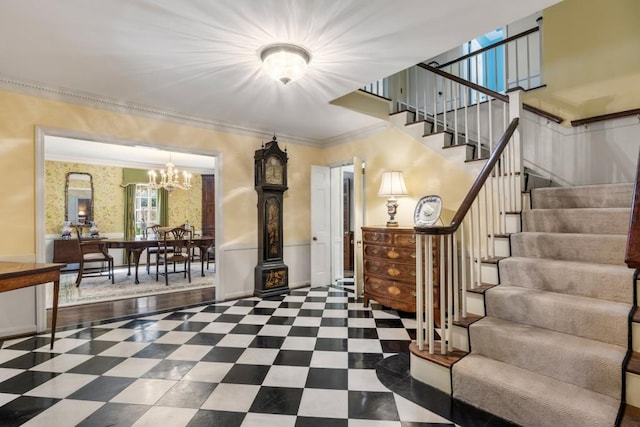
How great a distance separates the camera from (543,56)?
11.8ft

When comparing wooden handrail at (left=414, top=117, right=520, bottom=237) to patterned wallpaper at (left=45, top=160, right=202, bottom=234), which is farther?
patterned wallpaper at (left=45, top=160, right=202, bottom=234)

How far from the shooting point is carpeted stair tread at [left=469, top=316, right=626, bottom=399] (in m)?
1.60

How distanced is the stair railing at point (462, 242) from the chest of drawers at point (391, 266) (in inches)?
27.8

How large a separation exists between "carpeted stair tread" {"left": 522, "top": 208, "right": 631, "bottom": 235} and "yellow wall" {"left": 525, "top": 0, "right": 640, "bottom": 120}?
1.35 m

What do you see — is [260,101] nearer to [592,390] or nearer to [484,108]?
[484,108]

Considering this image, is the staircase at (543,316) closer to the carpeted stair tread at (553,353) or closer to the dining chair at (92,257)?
the carpeted stair tread at (553,353)

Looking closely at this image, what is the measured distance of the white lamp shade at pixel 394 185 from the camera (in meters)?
3.91

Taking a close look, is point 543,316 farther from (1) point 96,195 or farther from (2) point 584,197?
(1) point 96,195

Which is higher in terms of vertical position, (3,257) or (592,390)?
(3,257)

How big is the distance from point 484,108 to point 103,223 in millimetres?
8329

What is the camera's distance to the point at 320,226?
205 inches

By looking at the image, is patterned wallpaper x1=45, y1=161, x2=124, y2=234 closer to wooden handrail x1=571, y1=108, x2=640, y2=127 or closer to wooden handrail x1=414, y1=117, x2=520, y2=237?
wooden handrail x1=414, y1=117, x2=520, y2=237

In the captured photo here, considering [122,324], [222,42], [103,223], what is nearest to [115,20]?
[222,42]

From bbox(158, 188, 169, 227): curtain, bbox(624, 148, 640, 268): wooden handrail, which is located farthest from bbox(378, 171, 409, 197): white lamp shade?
bbox(158, 188, 169, 227): curtain
